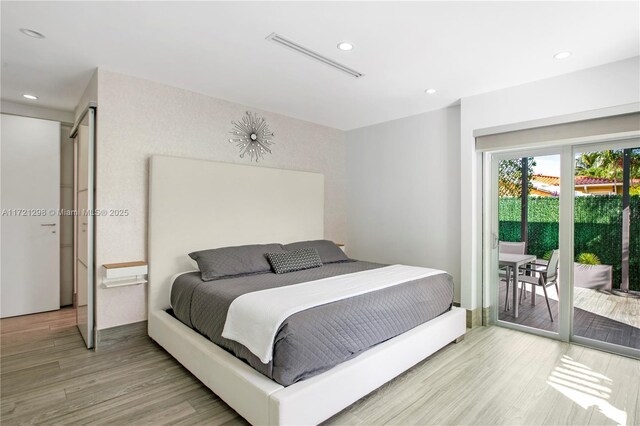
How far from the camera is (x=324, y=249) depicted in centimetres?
403

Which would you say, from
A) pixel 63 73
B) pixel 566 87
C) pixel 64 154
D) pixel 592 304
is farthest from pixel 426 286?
pixel 64 154

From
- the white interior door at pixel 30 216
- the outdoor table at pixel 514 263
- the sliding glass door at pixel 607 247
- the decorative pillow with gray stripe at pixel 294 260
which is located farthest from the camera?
the white interior door at pixel 30 216

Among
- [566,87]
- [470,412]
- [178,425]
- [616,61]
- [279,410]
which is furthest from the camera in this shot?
[566,87]

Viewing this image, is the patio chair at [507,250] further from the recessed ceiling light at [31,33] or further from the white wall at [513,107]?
the recessed ceiling light at [31,33]

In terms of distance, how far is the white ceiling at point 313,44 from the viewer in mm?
2100

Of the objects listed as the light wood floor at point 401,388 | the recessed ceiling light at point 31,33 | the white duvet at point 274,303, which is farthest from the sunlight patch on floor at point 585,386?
the recessed ceiling light at point 31,33

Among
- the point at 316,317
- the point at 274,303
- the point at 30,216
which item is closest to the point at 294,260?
the point at 274,303

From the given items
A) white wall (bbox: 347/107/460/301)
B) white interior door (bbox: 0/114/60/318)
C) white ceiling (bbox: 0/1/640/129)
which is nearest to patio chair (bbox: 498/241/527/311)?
white wall (bbox: 347/107/460/301)

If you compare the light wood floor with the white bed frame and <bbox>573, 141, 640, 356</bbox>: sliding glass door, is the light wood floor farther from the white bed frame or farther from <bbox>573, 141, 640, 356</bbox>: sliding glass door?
<bbox>573, 141, 640, 356</bbox>: sliding glass door

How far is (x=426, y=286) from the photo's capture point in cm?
287

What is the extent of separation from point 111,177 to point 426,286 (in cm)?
295

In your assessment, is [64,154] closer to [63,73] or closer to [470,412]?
[63,73]

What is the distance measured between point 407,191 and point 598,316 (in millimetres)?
2282

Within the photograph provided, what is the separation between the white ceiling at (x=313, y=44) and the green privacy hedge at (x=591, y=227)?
1.21 meters
